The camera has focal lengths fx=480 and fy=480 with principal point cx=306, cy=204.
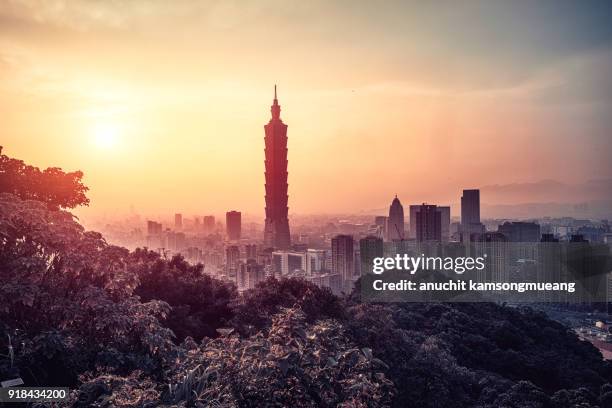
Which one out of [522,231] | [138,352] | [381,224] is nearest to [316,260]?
[381,224]

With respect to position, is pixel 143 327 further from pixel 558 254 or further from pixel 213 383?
pixel 558 254

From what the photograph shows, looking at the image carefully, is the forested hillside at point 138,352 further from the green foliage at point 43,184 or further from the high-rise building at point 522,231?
the high-rise building at point 522,231

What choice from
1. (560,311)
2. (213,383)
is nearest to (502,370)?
(213,383)

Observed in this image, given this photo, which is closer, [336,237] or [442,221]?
[336,237]

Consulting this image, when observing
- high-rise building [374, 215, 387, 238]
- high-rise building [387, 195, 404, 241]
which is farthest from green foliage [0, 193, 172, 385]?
high-rise building [387, 195, 404, 241]

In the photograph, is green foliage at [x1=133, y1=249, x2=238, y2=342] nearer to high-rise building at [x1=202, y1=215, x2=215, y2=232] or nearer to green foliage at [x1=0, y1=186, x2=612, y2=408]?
green foliage at [x1=0, y1=186, x2=612, y2=408]

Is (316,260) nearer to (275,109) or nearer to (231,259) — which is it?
(231,259)
